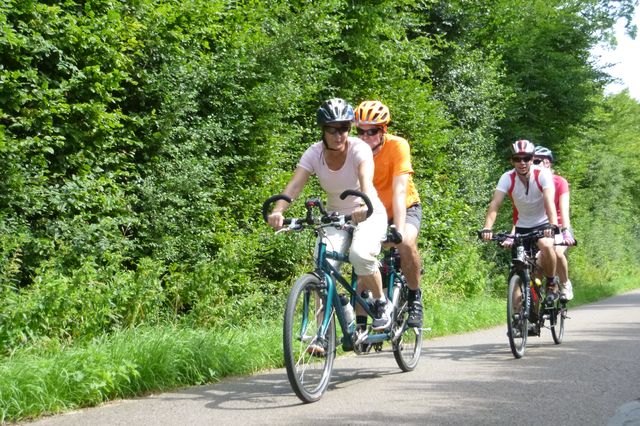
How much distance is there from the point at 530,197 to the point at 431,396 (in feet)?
14.0

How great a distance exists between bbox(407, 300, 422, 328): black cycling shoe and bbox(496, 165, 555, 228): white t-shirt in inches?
105

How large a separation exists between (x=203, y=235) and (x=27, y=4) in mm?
3366

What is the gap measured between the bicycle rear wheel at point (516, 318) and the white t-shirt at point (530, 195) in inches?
32.1

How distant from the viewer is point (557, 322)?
10.6 m

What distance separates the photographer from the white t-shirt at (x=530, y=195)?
9953 mm

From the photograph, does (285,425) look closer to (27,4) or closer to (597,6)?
(27,4)

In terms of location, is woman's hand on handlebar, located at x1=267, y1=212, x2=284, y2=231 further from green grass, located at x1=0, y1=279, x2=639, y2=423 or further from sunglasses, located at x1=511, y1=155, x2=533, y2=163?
sunglasses, located at x1=511, y1=155, x2=533, y2=163

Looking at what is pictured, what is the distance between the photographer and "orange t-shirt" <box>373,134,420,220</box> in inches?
293

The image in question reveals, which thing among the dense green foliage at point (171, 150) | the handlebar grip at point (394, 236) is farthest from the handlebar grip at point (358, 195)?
the dense green foliage at point (171, 150)

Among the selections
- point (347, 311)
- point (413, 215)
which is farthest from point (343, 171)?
point (413, 215)

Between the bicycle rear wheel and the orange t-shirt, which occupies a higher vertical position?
the orange t-shirt

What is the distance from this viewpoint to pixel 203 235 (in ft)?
34.9

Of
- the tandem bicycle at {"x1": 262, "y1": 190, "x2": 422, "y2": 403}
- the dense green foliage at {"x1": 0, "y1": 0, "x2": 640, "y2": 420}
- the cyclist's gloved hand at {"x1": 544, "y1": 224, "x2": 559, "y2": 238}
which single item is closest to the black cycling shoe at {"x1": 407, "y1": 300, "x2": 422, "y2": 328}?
the tandem bicycle at {"x1": 262, "y1": 190, "x2": 422, "y2": 403}

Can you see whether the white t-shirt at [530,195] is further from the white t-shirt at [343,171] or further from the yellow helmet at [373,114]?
the white t-shirt at [343,171]
